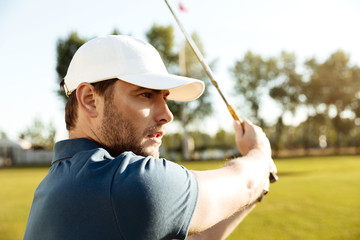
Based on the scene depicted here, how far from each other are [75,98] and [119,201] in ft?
2.27

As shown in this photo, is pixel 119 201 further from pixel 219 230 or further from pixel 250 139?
pixel 219 230

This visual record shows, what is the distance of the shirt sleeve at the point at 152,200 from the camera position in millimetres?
1117

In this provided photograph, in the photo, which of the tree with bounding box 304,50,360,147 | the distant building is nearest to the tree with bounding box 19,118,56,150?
the distant building

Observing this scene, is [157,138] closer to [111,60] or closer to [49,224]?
[111,60]

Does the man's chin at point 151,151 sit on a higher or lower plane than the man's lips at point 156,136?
lower

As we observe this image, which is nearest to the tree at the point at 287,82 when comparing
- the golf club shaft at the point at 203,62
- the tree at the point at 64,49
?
the tree at the point at 64,49

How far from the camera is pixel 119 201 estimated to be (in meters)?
1.12

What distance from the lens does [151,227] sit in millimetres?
1141

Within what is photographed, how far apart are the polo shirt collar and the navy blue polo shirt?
0.16 meters

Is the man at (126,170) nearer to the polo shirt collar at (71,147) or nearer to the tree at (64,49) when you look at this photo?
the polo shirt collar at (71,147)

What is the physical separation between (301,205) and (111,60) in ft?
31.0

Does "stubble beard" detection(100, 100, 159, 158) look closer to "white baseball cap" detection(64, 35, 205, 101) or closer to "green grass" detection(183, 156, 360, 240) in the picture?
"white baseball cap" detection(64, 35, 205, 101)

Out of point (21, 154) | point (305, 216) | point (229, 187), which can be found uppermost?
point (229, 187)

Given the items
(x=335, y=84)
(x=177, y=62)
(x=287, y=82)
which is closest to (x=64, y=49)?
(x=177, y=62)
